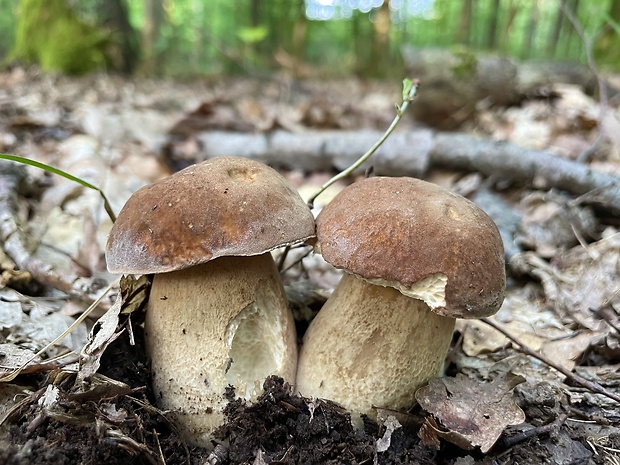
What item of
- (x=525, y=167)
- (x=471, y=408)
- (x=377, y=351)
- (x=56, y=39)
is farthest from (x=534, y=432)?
(x=56, y=39)

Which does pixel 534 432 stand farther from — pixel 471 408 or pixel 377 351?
pixel 377 351

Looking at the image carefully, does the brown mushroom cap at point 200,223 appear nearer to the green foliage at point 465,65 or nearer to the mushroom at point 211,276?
the mushroom at point 211,276

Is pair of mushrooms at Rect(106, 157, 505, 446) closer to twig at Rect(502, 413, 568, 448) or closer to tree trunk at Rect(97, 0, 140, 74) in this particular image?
twig at Rect(502, 413, 568, 448)

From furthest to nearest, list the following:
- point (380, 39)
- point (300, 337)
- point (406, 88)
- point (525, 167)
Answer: point (380, 39)
point (525, 167)
point (300, 337)
point (406, 88)

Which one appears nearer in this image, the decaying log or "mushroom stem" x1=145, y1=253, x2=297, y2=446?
"mushroom stem" x1=145, y1=253, x2=297, y2=446

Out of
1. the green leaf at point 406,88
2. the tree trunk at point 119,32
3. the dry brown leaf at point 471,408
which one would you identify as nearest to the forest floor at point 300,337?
the dry brown leaf at point 471,408

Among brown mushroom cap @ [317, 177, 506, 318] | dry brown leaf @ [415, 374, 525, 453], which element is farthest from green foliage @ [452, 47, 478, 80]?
dry brown leaf @ [415, 374, 525, 453]

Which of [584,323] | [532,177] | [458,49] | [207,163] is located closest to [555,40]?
[458,49]
